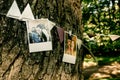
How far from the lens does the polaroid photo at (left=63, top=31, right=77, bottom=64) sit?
1.74 metres

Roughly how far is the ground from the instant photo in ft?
24.9

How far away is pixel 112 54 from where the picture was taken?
46.7 ft

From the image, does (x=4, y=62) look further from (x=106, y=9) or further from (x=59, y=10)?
(x=106, y=9)

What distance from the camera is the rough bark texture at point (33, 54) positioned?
1.50 metres

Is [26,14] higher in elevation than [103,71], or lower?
higher

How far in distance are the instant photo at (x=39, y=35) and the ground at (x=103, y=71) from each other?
24.9 ft

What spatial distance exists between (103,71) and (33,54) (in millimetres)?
9351

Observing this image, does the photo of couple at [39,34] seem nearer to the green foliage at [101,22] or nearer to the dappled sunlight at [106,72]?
the green foliage at [101,22]

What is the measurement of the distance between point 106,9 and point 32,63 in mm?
7017

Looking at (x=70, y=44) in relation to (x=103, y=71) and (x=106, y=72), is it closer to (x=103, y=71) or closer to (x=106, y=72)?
(x=106, y=72)

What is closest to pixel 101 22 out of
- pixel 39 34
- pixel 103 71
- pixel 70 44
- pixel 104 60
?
pixel 103 71

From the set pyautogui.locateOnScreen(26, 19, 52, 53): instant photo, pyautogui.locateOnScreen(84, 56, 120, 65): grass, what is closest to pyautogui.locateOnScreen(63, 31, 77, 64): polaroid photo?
pyautogui.locateOnScreen(26, 19, 52, 53): instant photo

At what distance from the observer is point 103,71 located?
10.7 meters

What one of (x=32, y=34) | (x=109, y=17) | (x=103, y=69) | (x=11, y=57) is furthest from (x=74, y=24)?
(x=103, y=69)
